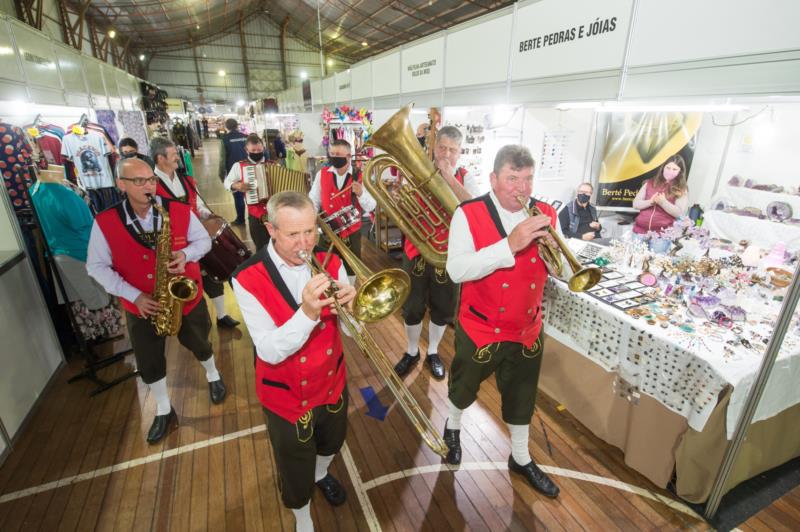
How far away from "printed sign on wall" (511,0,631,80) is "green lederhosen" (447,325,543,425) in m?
2.26

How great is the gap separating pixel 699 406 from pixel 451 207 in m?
1.99

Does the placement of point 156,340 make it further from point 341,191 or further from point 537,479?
point 537,479

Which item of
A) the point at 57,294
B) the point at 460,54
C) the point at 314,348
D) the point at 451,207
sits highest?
the point at 460,54

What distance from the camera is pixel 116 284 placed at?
8.65 feet

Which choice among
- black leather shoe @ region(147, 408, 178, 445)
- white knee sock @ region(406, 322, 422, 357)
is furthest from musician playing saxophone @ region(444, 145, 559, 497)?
black leather shoe @ region(147, 408, 178, 445)

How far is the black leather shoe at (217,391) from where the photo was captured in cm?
355

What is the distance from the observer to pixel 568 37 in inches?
126

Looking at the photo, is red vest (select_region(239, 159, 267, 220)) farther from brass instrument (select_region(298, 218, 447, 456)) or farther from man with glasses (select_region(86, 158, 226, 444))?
brass instrument (select_region(298, 218, 447, 456))

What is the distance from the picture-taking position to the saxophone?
2.74 meters

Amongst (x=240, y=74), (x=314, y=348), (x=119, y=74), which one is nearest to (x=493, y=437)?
(x=314, y=348)

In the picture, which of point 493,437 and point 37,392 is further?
point 37,392

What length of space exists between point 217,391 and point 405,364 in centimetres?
183

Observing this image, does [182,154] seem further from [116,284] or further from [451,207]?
[451,207]

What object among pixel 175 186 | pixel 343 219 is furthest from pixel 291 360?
pixel 175 186
